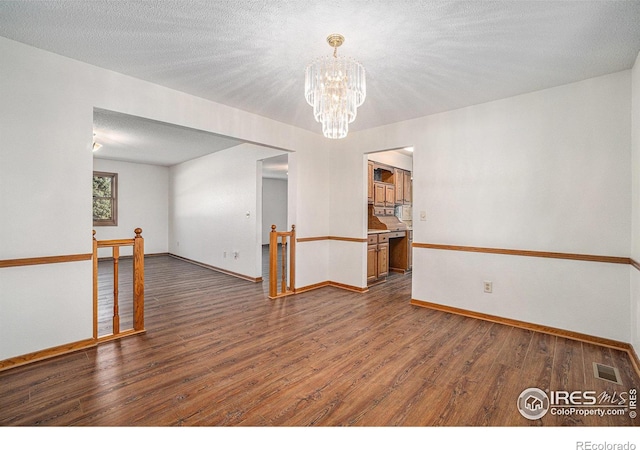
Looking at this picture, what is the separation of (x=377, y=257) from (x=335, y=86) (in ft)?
11.7

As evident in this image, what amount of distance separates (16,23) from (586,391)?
4.88 m

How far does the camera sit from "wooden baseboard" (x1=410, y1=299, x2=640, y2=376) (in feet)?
8.62

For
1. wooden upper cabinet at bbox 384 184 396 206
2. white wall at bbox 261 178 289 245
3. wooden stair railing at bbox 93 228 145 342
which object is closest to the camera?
wooden stair railing at bbox 93 228 145 342

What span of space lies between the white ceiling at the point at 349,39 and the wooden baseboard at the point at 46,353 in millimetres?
2548

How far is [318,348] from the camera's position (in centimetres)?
269

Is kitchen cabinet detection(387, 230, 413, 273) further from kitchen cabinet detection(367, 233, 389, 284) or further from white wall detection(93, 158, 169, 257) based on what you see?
white wall detection(93, 158, 169, 257)

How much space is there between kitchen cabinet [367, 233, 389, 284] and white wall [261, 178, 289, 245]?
5.86 metres

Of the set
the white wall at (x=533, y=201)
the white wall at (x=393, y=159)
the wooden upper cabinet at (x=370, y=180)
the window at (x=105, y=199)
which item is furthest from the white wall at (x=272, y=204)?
the white wall at (x=533, y=201)

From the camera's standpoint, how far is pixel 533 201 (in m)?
3.19

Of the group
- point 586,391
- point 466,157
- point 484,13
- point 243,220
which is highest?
point 484,13

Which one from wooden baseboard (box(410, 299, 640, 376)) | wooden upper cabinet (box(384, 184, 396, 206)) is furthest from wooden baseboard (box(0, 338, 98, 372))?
wooden upper cabinet (box(384, 184, 396, 206))

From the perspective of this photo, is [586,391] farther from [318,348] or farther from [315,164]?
[315,164]

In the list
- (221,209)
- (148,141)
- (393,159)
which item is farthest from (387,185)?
(148,141)

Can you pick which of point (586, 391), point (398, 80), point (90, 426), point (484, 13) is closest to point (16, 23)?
point (90, 426)
